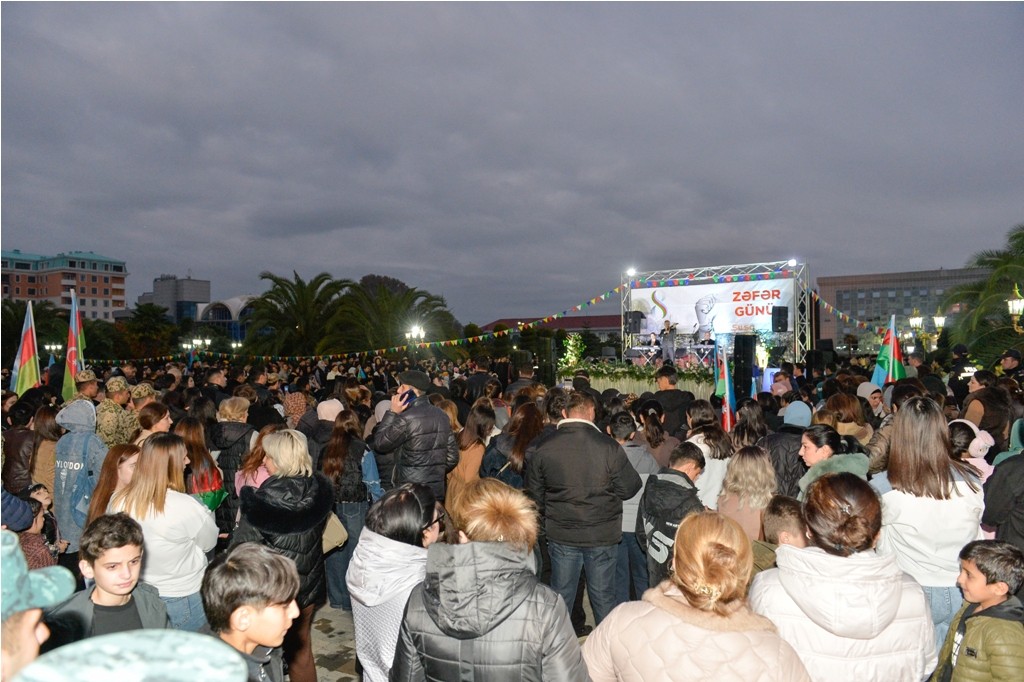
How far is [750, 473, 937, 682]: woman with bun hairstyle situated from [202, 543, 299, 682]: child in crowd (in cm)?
165

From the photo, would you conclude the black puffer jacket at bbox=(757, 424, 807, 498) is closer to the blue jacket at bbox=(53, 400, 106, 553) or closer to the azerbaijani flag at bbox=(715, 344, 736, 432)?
the azerbaijani flag at bbox=(715, 344, 736, 432)

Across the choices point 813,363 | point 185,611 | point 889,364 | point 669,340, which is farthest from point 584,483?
point 669,340

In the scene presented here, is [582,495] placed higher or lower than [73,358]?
lower

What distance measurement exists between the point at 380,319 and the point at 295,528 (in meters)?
24.9

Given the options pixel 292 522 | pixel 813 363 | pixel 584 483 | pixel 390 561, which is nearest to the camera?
pixel 390 561

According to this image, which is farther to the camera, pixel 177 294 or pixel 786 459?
pixel 177 294

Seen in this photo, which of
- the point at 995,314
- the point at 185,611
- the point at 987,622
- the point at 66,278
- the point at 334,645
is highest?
the point at 66,278

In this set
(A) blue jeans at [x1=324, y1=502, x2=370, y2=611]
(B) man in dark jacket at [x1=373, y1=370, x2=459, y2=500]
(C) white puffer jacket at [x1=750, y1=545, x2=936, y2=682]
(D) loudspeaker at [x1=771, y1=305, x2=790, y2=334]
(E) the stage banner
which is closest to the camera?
(C) white puffer jacket at [x1=750, y1=545, x2=936, y2=682]

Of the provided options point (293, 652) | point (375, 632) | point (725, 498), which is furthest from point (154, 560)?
point (725, 498)

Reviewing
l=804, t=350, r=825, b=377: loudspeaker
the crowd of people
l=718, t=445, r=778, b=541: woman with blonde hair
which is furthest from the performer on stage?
l=718, t=445, r=778, b=541: woman with blonde hair

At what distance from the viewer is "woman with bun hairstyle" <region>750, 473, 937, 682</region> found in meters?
2.31

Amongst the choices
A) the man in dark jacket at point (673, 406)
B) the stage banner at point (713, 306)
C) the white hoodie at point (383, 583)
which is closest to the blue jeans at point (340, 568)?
the white hoodie at point (383, 583)

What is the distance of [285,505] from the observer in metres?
3.71

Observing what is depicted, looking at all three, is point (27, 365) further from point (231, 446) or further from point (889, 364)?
point (889, 364)
